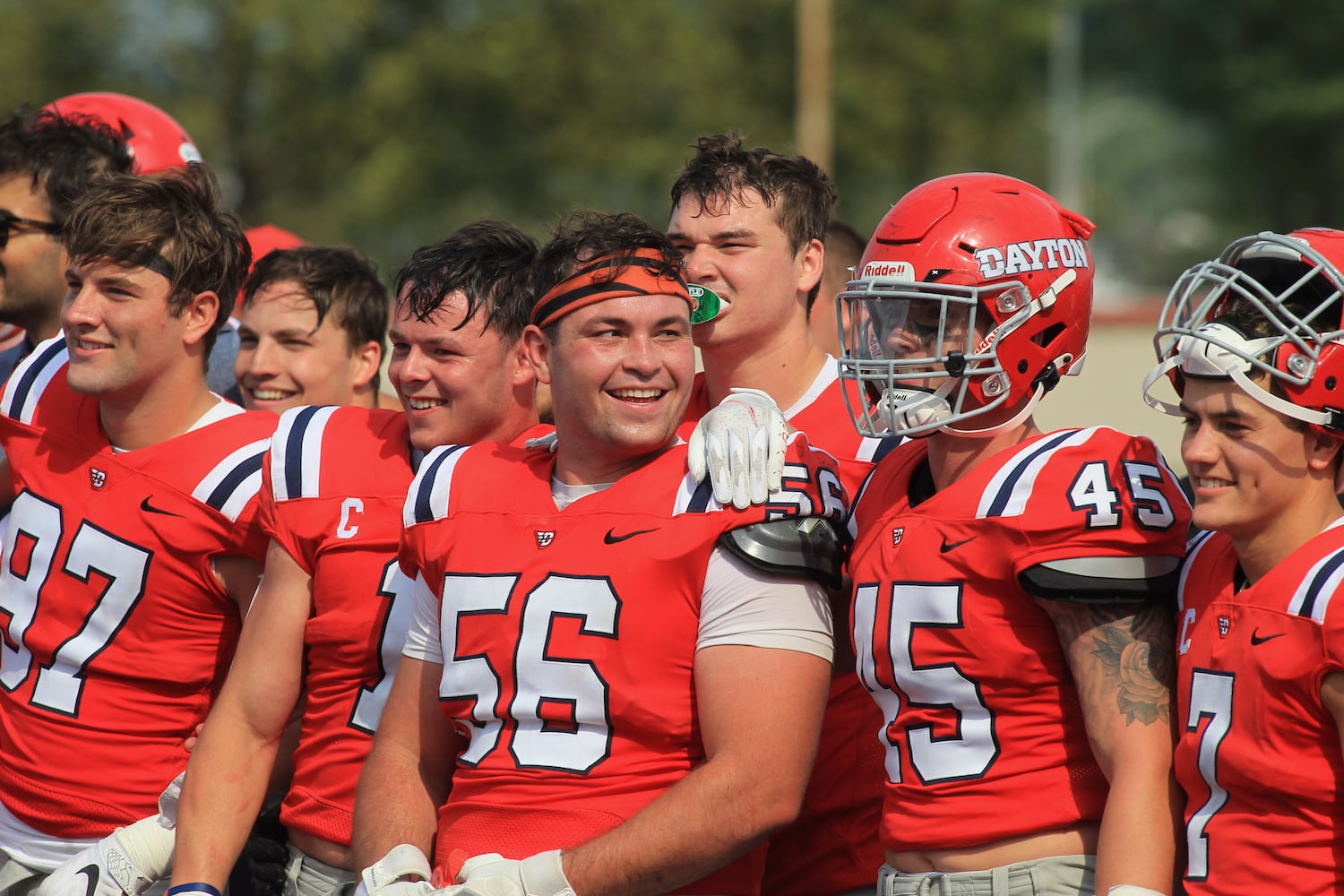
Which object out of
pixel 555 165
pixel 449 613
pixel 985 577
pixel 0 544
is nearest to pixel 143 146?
pixel 0 544

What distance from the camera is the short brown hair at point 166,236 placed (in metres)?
3.55

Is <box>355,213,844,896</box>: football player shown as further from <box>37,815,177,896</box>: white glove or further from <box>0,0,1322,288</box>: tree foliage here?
<box>0,0,1322,288</box>: tree foliage

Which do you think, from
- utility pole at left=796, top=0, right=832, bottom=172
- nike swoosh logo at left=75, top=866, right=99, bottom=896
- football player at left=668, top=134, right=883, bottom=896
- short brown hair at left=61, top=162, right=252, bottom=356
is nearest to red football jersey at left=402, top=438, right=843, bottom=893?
football player at left=668, top=134, right=883, bottom=896

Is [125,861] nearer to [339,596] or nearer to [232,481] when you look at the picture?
[339,596]

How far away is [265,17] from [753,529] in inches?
793

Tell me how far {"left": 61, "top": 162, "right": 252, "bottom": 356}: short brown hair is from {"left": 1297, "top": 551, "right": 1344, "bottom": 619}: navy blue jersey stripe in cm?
260

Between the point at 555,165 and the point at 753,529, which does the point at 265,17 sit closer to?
the point at 555,165

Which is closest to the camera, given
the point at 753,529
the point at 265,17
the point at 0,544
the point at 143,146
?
the point at 753,529

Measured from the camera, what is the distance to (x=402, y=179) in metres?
21.5

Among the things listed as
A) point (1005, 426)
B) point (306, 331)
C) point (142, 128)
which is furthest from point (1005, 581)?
point (142, 128)

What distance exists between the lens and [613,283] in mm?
2943

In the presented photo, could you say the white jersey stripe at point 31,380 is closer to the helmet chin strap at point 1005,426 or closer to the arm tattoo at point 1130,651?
the helmet chin strap at point 1005,426

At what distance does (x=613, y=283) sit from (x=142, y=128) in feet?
10.3

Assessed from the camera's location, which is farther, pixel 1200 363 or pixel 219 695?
pixel 219 695
